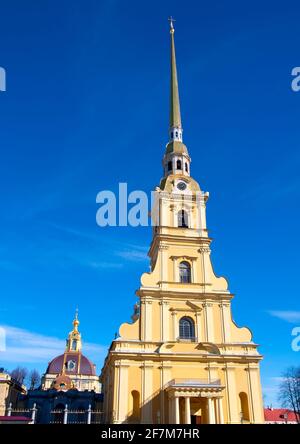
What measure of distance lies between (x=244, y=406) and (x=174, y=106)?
33523 millimetres

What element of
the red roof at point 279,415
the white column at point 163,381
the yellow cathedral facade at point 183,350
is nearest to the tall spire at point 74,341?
the red roof at point 279,415

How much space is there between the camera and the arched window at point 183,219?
37.7 meters

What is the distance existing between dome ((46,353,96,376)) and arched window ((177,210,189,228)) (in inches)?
2103

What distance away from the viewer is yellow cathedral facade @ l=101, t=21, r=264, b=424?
2817cm

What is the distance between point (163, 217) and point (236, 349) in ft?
Result: 44.8

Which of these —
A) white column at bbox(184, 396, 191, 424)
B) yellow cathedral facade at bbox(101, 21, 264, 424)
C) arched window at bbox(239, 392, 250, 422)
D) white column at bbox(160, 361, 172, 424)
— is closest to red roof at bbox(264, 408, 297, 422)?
arched window at bbox(239, 392, 250, 422)

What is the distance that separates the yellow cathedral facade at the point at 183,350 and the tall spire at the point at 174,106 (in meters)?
12.1

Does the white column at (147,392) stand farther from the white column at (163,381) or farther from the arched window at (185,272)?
the arched window at (185,272)

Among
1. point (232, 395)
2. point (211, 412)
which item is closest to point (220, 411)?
point (211, 412)

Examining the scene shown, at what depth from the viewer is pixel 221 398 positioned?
2802cm

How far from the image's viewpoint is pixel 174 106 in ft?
155
